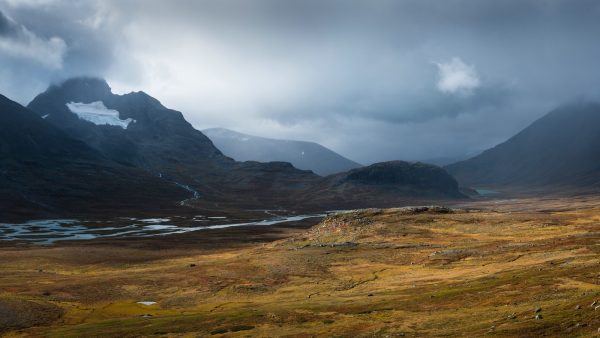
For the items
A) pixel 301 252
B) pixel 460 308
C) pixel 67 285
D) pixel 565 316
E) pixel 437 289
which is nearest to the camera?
pixel 565 316

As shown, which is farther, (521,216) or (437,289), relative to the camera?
(521,216)

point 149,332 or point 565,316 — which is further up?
point 565,316

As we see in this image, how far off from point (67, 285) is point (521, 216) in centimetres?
10074

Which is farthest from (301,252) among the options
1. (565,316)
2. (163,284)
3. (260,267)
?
(565,316)

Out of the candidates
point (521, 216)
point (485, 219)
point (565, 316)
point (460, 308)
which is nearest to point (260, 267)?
point (460, 308)

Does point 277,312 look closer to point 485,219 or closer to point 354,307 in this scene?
point 354,307

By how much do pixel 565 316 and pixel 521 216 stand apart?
102 m

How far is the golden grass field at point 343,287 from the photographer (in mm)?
34375

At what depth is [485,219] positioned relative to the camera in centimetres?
12119

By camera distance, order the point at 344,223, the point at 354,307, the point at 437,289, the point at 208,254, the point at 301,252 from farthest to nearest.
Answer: the point at 344,223
the point at 208,254
the point at 301,252
the point at 437,289
the point at 354,307

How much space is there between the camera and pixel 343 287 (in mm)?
60188

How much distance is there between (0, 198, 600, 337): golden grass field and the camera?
1353 inches

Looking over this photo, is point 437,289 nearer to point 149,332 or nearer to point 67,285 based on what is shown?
point 149,332

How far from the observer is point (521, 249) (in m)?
71.0
